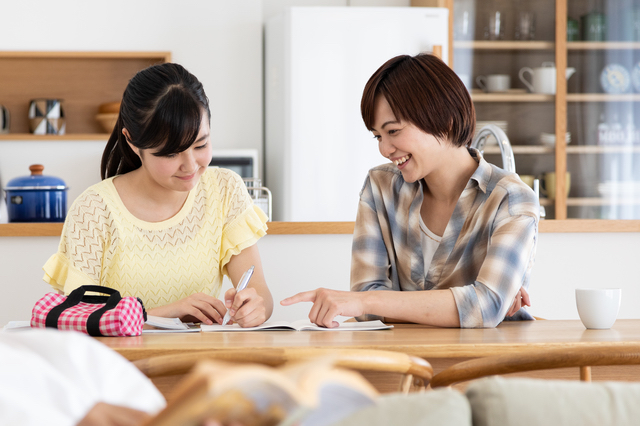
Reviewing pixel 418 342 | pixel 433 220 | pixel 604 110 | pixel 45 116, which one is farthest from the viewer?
pixel 604 110

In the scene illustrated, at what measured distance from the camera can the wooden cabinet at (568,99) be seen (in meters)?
4.15

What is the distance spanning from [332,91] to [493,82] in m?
1.05

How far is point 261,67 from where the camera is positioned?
13.5 feet

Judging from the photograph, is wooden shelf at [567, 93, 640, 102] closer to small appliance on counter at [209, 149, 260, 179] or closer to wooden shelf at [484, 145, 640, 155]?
wooden shelf at [484, 145, 640, 155]

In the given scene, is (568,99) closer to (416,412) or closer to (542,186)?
(542,186)

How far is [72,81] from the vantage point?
404 centimetres

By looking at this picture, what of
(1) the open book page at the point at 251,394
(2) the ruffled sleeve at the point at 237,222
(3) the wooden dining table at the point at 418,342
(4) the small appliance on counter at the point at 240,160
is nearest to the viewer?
(1) the open book page at the point at 251,394

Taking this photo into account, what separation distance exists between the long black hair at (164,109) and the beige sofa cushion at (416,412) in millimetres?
1013

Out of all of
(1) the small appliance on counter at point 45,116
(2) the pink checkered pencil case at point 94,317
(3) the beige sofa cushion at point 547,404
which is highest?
(1) the small appliance on counter at point 45,116

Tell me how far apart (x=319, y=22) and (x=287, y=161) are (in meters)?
0.77

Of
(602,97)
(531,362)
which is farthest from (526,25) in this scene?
(531,362)

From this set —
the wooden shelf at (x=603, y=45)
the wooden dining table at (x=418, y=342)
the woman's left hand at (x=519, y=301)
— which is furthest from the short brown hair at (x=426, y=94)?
the wooden shelf at (x=603, y=45)

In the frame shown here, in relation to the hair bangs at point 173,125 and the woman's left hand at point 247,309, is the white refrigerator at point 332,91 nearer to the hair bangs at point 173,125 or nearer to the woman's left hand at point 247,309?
the hair bangs at point 173,125

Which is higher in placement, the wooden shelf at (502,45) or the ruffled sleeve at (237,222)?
the wooden shelf at (502,45)
